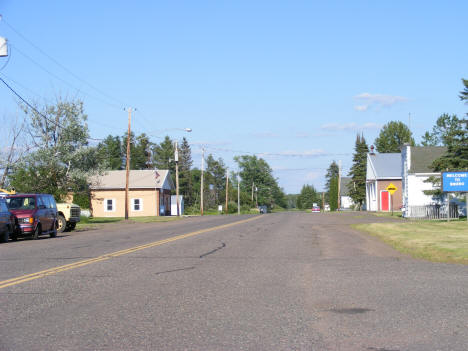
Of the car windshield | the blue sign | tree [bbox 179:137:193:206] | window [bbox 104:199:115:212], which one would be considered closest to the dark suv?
the car windshield

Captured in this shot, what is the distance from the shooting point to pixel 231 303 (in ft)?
27.7

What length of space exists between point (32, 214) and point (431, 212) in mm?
29125

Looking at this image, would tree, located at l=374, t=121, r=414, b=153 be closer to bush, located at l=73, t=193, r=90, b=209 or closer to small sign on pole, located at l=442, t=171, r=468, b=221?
bush, located at l=73, t=193, r=90, b=209

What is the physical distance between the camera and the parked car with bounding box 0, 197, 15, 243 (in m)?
22.1

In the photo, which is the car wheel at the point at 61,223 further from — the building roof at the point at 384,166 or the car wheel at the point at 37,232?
the building roof at the point at 384,166

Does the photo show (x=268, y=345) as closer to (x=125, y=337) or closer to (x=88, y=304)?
(x=125, y=337)

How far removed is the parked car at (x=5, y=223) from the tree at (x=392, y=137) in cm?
9202

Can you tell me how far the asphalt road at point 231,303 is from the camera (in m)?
6.29

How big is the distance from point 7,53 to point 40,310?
21.9 meters

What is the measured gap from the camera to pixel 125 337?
6.38 m

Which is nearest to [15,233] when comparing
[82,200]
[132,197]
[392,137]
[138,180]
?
[82,200]

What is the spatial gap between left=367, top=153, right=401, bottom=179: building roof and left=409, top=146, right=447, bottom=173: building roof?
561 inches

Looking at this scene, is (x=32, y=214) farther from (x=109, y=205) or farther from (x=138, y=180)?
(x=138, y=180)

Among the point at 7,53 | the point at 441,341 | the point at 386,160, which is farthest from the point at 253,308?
the point at 386,160
